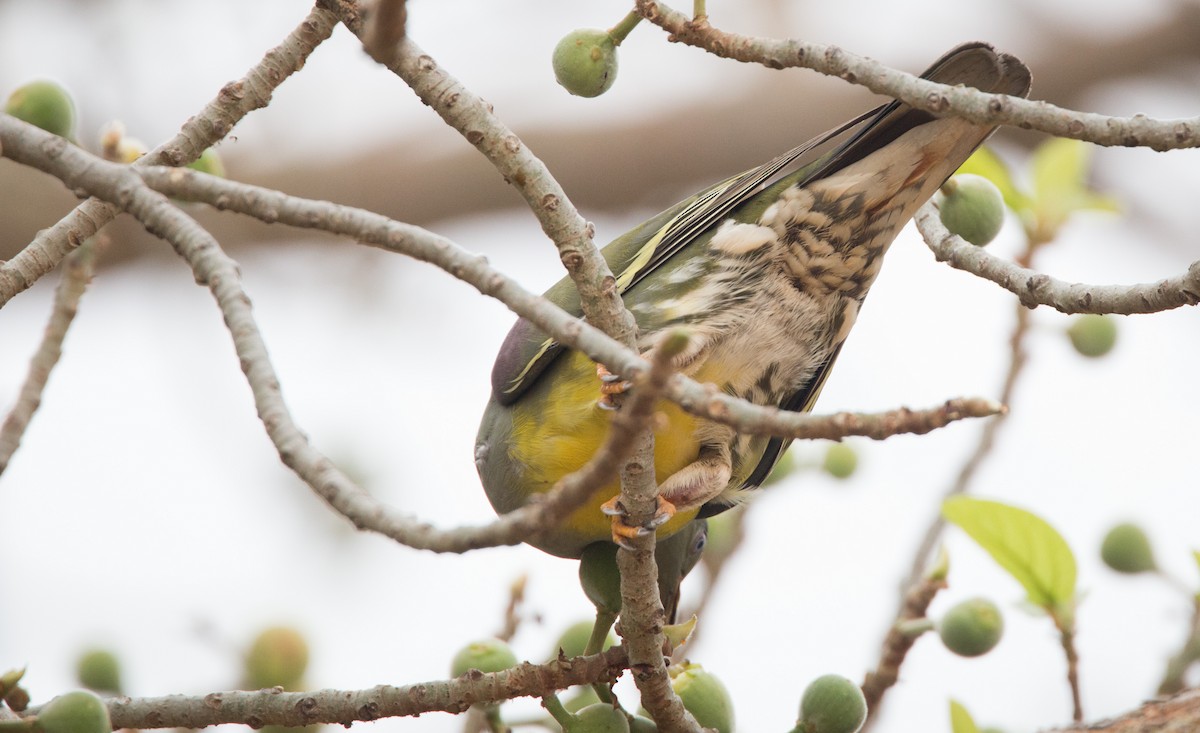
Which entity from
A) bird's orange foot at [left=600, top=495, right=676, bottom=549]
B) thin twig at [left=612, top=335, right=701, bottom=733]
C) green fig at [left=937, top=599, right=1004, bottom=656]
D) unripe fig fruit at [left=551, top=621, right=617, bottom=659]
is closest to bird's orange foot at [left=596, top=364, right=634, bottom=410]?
bird's orange foot at [left=600, top=495, right=676, bottom=549]

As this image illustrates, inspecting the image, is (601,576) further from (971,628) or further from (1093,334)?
(1093,334)

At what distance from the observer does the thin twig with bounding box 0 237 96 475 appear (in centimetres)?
259

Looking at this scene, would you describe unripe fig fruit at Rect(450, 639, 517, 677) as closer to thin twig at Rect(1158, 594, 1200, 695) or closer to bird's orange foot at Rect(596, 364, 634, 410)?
bird's orange foot at Rect(596, 364, 634, 410)

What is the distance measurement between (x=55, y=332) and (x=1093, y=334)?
8.65ft

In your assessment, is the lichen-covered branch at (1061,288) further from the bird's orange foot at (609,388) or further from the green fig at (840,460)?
the green fig at (840,460)

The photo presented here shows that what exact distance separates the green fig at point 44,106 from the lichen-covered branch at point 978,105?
4.67 ft

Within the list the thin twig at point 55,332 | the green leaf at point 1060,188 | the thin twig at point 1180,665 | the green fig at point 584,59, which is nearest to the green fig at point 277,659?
the thin twig at point 55,332

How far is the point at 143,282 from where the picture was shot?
619 cm

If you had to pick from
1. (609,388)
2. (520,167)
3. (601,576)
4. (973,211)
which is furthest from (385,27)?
(973,211)

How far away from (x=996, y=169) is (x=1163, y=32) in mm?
3171

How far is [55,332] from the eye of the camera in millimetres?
2713

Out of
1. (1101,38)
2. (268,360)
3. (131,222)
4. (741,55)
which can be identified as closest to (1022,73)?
(741,55)

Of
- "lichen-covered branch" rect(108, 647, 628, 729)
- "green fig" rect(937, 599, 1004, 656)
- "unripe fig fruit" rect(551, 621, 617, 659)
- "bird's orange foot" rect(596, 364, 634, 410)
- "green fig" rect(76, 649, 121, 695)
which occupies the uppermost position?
"bird's orange foot" rect(596, 364, 634, 410)

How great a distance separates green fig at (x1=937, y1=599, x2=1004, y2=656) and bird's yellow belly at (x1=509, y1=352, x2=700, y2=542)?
2.23 feet
